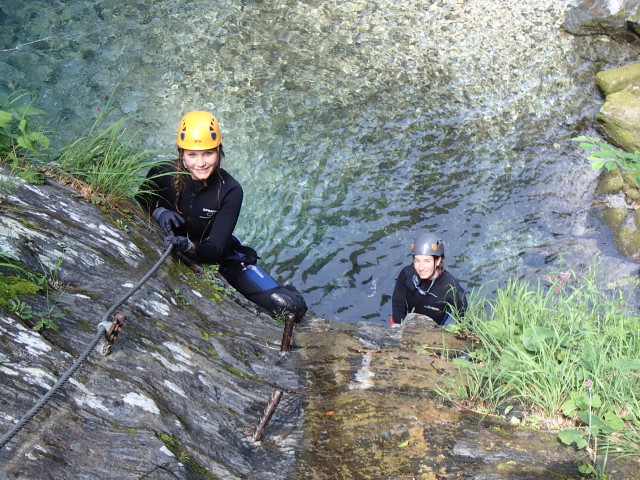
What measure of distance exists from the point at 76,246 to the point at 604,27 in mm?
13596

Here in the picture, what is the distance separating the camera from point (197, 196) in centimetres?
618

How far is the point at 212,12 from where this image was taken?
525 inches

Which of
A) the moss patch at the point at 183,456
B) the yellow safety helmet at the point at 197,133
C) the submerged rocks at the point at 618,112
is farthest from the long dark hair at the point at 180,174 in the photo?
the submerged rocks at the point at 618,112

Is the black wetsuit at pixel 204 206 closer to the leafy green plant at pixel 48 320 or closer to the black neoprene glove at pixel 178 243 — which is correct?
the black neoprene glove at pixel 178 243

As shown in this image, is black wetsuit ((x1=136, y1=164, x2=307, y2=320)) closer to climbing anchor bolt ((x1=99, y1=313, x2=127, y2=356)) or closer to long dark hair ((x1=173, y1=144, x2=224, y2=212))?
long dark hair ((x1=173, y1=144, x2=224, y2=212))

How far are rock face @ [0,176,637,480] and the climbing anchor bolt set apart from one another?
0.22 ft

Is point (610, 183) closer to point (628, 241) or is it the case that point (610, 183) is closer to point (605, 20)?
point (628, 241)

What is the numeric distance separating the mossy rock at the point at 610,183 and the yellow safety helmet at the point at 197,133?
23.8ft

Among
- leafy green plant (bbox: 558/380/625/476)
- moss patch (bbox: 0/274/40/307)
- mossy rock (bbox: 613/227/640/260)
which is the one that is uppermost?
mossy rock (bbox: 613/227/640/260)

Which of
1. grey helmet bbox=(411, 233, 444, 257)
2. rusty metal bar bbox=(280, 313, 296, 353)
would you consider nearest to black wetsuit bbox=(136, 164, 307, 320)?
rusty metal bar bbox=(280, 313, 296, 353)

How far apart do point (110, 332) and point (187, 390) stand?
0.62m

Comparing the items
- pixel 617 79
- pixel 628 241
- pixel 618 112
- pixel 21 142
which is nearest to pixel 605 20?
pixel 617 79

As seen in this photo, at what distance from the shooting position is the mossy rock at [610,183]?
1055 centimetres

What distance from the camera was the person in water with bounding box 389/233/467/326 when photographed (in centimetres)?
725
